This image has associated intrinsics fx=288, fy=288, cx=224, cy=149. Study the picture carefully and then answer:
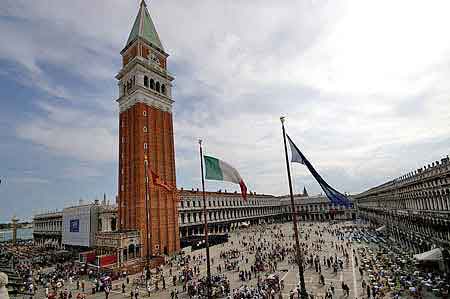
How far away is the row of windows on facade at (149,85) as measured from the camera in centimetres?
5116

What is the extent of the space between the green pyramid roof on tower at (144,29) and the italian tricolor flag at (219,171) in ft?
132

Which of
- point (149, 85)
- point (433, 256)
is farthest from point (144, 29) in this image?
point (433, 256)

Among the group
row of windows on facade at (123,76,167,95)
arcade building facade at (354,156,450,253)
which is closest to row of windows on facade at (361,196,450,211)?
arcade building facade at (354,156,450,253)

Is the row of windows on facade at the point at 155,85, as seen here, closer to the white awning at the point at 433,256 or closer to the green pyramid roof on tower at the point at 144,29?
the green pyramid roof on tower at the point at 144,29

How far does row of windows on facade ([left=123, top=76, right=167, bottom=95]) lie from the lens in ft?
168

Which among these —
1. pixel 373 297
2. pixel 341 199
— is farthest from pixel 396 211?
pixel 341 199

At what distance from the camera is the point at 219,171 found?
66.6 ft

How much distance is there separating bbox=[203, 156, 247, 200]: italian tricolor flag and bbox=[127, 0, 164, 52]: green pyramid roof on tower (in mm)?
40090

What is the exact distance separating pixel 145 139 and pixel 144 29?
21.4 metres

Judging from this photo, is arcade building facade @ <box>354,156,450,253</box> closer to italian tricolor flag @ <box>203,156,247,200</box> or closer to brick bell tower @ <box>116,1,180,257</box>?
italian tricolor flag @ <box>203,156,247,200</box>

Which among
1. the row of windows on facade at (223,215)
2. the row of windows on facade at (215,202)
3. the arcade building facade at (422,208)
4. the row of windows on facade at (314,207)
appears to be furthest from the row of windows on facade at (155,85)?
the row of windows on facade at (314,207)

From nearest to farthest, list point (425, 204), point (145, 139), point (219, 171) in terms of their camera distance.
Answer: point (219, 171) → point (425, 204) → point (145, 139)

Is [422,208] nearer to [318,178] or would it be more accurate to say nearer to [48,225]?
[318,178]

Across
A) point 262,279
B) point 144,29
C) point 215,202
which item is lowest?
point 262,279
